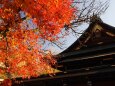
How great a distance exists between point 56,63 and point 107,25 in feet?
18.1

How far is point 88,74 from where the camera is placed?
17.6 metres

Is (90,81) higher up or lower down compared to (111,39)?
lower down

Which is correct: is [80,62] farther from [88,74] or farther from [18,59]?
[18,59]

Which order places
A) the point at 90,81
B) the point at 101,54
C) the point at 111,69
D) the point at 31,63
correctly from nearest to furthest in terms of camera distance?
the point at 111,69 → the point at 90,81 → the point at 101,54 → the point at 31,63

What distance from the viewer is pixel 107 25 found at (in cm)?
2255

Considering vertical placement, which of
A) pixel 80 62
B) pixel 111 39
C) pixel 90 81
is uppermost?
pixel 111 39

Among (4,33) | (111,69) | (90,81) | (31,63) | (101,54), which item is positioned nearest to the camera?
(4,33)

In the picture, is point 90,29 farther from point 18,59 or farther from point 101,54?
point 18,59

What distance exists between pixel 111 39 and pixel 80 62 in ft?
10.4

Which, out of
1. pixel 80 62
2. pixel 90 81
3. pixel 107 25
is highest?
pixel 107 25

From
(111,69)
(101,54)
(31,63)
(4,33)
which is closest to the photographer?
(4,33)

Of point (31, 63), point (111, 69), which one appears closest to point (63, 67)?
point (31, 63)

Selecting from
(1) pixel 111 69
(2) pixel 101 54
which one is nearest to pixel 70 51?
(2) pixel 101 54

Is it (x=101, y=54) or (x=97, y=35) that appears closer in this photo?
(x=101, y=54)
